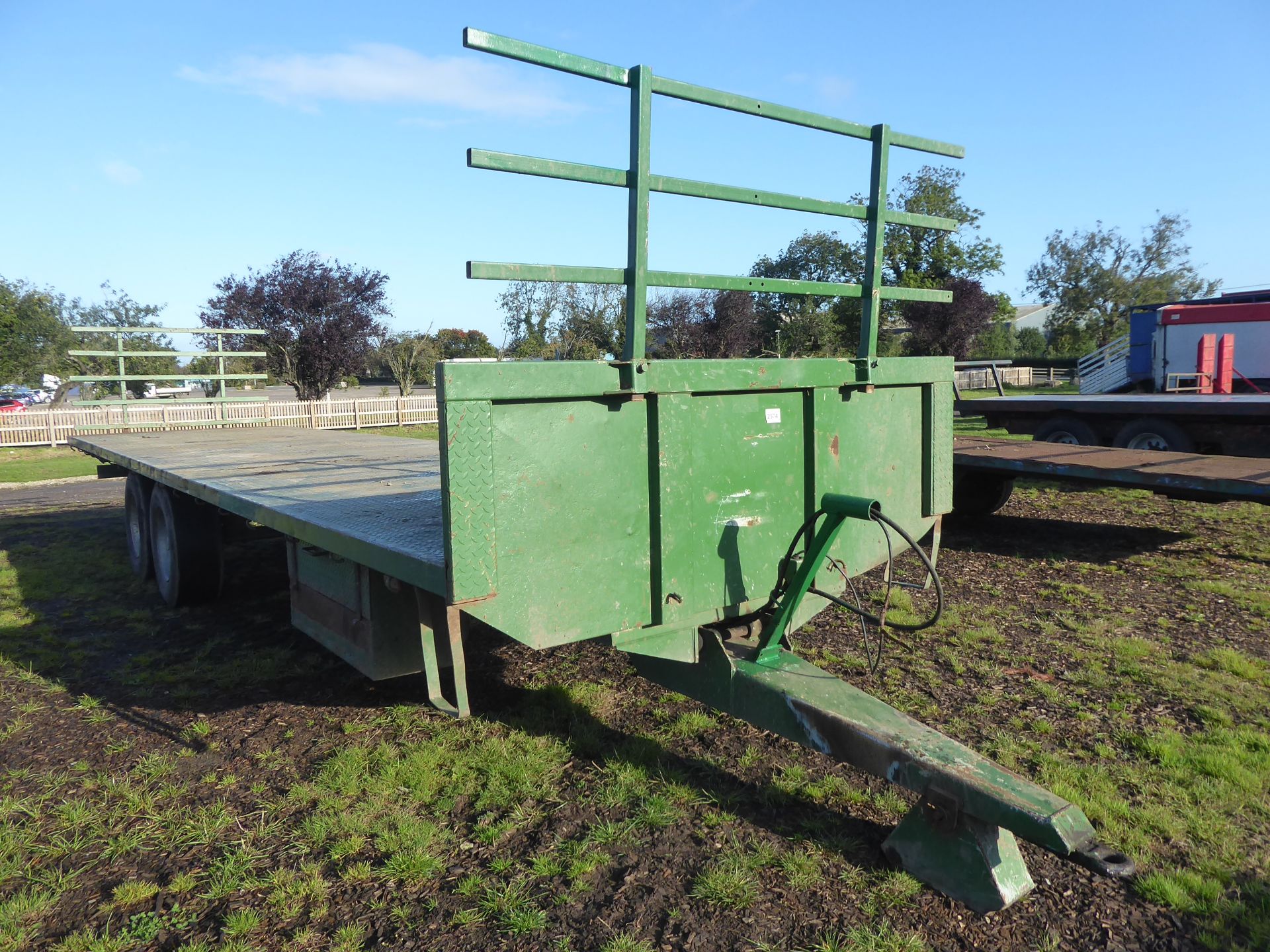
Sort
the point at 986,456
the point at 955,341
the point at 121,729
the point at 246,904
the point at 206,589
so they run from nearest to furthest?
the point at 246,904 < the point at 121,729 < the point at 206,589 < the point at 986,456 < the point at 955,341

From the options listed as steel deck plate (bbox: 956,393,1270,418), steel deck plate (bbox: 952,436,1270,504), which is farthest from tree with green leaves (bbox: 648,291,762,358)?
steel deck plate (bbox: 952,436,1270,504)

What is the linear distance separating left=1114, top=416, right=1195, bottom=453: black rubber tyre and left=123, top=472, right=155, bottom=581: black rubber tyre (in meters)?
9.03

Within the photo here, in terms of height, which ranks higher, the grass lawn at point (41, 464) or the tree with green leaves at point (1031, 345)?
the tree with green leaves at point (1031, 345)

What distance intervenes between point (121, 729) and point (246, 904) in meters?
1.79

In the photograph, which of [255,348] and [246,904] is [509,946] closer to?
[246,904]

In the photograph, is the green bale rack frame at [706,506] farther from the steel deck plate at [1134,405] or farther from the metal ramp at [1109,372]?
the metal ramp at [1109,372]

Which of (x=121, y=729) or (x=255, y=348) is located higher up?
(x=255, y=348)

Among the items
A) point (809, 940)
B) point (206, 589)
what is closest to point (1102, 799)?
point (809, 940)

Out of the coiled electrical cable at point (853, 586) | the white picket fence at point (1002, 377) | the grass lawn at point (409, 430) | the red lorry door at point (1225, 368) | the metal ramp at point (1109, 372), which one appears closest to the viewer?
the coiled electrical cable at point (853, 586)

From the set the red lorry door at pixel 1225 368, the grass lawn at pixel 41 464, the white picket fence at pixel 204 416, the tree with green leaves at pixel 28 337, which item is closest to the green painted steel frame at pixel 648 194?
the white picket fence at pixel 204 416

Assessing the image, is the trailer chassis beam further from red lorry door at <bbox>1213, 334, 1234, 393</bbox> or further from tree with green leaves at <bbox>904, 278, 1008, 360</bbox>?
tree with green leaves at <bbox>904, 278, 1008, 360</bbox>

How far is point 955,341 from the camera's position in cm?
4103

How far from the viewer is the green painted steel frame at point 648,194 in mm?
2570

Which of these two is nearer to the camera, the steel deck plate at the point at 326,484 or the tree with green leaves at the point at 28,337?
the steel deck plate at the point at 326,484
